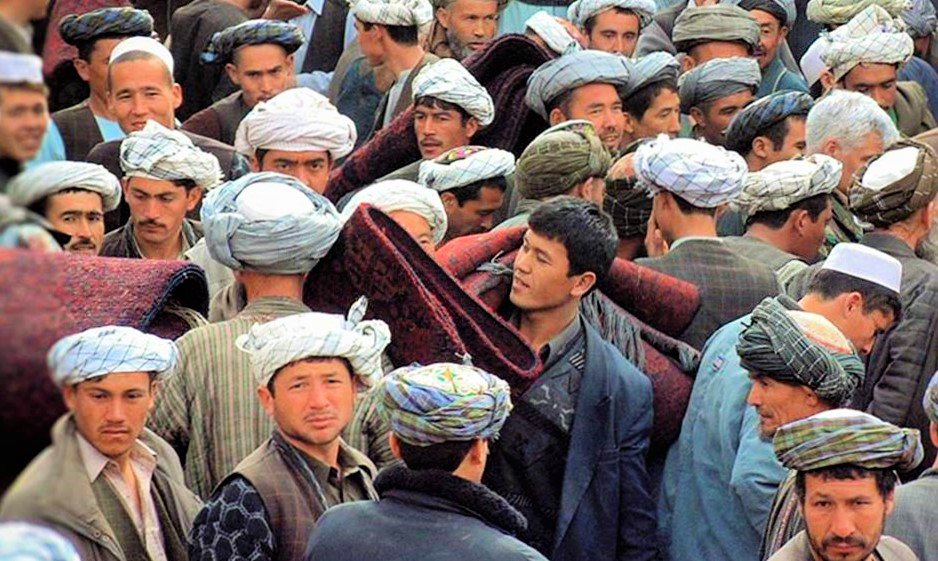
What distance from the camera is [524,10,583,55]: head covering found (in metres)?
8.16

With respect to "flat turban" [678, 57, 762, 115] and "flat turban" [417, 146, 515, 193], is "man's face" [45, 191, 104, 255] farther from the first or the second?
"flat turban" [678, 57, 762, 115]

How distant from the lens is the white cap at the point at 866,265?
5.64 meters

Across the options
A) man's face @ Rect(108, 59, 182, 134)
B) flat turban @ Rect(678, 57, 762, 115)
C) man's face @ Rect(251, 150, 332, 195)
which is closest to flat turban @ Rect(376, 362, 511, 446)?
man's face @ Rect(251, 150, 332, 195)

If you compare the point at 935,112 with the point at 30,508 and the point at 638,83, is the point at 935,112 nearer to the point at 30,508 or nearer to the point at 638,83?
the point at 638,83

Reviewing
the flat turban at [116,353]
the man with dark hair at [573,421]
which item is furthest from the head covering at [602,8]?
the flat turban at [116,353]

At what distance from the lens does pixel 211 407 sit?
15.7 ft

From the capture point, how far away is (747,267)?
586 centimetres

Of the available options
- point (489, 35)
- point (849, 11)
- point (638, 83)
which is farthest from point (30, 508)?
point (849, 11)

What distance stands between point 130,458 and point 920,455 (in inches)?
69.0

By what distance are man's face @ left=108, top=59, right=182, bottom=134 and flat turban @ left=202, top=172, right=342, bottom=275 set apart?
2252mm

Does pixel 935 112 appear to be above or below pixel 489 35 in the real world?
below

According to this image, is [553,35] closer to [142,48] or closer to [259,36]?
[259,36]

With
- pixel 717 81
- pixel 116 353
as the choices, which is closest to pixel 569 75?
pixel 717 81

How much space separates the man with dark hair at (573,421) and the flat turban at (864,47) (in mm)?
3285
